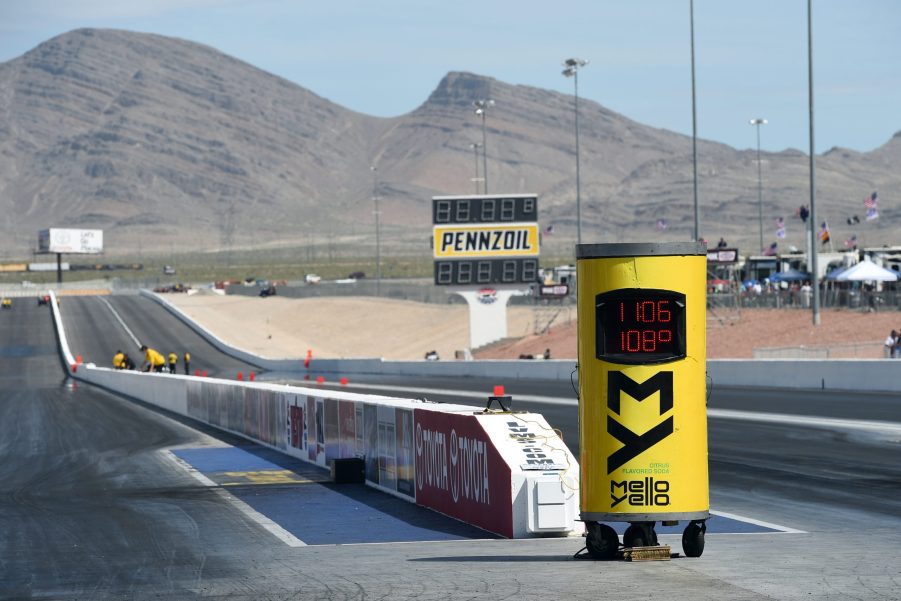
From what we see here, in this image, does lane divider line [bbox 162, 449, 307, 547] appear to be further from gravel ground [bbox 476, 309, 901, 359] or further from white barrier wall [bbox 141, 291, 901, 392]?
gravel ground [bbox 476, 309, 901, 359]

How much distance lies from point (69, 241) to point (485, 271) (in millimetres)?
120060

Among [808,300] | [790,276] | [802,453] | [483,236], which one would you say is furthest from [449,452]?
[790,276]

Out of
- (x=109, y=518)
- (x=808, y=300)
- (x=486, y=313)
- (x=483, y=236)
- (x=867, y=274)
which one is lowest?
(x=109, y=518)

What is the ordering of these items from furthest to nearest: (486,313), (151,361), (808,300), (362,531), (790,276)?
1. (790,276)
2. (486,313)
3. (808,300)
4. (151,361)
5. (362,531)

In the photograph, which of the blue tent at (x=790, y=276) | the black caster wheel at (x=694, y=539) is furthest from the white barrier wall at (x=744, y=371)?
the blue tent at (x=790, y=276)

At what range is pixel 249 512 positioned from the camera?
54.0ft

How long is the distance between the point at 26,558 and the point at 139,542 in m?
1.34

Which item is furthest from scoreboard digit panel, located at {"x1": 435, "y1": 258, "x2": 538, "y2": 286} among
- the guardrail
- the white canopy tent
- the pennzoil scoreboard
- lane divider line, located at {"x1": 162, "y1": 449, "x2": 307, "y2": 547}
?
lane divider line, located at {"x1": 162, "y1": 449, "x2": 307, "y2": 547}

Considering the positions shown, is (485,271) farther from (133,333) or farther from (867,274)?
(133,333)

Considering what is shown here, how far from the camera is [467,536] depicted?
45.3 ft

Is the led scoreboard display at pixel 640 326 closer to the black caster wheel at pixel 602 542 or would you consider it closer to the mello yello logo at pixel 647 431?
the mello yello logo at pixel 647 431

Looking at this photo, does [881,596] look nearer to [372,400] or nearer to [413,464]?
[413,464]

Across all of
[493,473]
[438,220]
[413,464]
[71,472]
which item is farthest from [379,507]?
[438,220]

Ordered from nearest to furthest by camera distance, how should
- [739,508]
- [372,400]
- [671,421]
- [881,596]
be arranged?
[881,596]
[671,421]
[739,508]
[372,400]
